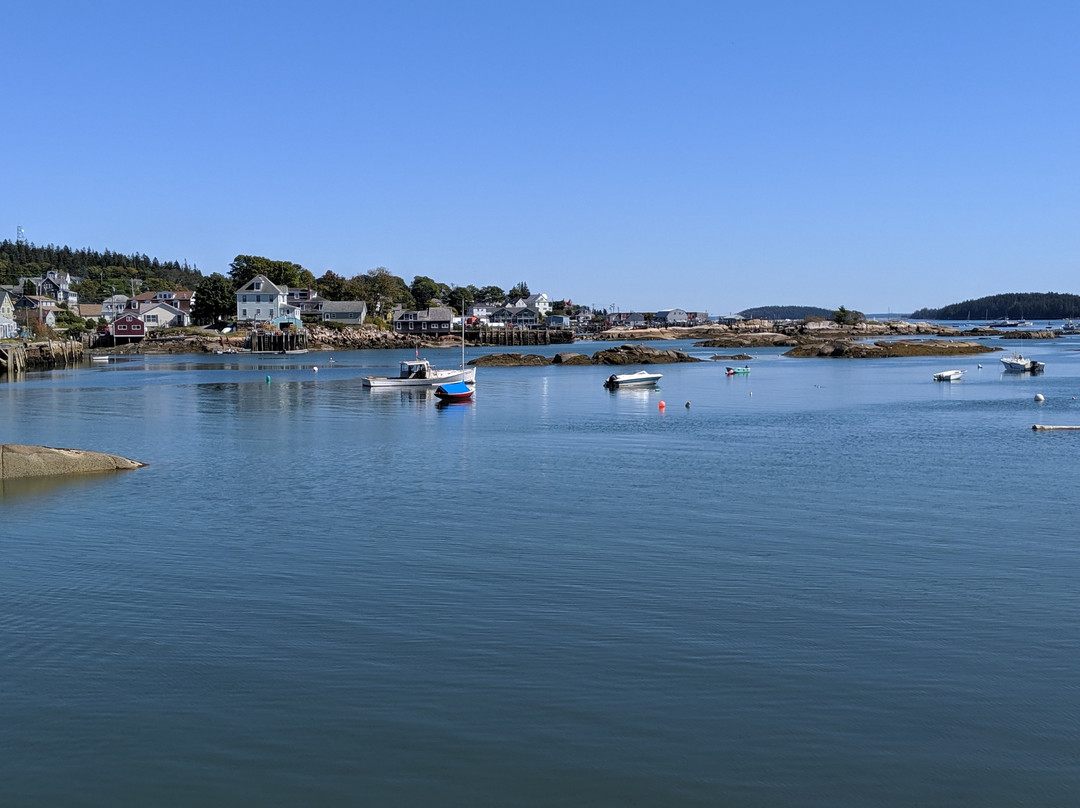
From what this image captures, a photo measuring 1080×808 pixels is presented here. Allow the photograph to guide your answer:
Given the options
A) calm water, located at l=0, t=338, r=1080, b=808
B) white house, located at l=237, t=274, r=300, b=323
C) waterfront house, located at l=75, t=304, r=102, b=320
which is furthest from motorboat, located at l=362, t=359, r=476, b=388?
waterfront house, located at l=75, t=304, r=102, b=320

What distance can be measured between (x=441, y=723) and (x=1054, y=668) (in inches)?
306

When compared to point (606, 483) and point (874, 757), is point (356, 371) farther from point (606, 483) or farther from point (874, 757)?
point (874, 757)

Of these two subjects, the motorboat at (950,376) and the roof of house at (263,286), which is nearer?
the motorboat at (950,376)

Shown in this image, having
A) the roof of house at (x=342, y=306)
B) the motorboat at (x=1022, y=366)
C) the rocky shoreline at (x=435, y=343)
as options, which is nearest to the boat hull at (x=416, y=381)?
the rocky shoreline at (x=435, y=343)

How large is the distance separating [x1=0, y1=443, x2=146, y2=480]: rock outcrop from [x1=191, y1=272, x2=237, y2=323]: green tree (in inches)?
4588

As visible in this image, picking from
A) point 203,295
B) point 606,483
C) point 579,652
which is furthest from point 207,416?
point 203,295

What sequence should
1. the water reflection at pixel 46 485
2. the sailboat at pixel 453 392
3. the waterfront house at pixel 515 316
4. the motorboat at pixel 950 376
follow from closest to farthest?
the water reflection at pixel 46 485 < the sailboat at pixel 453 392 < the motorboat at pixel 950 376 < the waterfront house at pixel 515 316

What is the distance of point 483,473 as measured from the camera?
2947 centimetres

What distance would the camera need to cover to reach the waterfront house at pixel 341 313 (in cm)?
15138

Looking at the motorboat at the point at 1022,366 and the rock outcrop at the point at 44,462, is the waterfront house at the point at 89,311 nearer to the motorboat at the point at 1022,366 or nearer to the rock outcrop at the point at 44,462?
the motorboat at the point at 1022,366

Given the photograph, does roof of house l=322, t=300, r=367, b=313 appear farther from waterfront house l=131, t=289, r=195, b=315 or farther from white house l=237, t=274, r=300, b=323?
waterfront house l=131, t=289, r=195, b=315

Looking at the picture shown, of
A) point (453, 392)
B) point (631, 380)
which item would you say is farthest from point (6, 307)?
point (631, 380)

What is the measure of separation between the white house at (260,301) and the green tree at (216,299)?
2678 mm

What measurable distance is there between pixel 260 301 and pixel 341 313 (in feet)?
56.5
